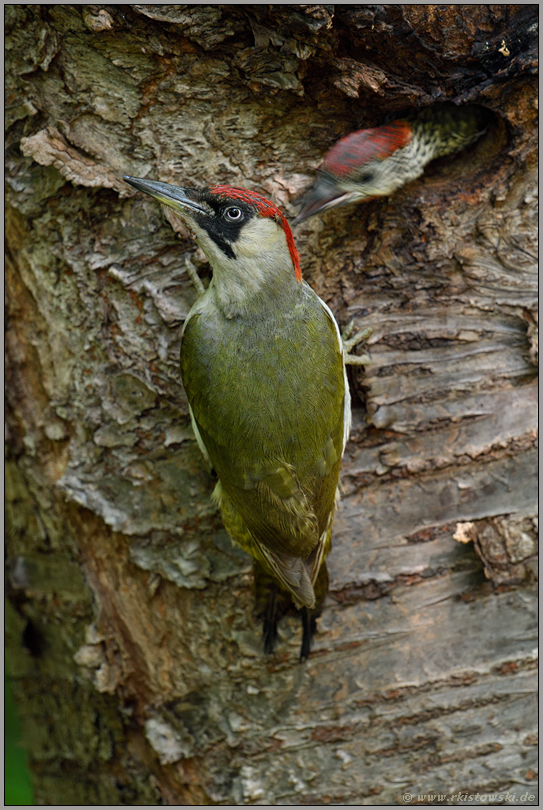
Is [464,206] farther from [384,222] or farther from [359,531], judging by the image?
[359,531]

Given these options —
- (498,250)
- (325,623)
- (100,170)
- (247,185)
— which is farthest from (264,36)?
(325,623)

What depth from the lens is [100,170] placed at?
7.11ft

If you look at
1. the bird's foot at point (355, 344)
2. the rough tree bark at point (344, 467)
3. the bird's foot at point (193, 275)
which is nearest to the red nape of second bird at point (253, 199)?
the rough tree bark at point (344, 467)

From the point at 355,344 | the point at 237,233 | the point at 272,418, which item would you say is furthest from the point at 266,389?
the point at 237,233

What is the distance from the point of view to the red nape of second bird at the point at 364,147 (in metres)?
2.31

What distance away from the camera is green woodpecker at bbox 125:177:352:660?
2.18 meters

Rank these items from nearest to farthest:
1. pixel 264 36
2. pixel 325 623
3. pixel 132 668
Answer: pixel 264 36
pixel 325 623
pixel 132 668

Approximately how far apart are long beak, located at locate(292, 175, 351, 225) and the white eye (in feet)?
0.83

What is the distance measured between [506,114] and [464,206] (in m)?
0.34

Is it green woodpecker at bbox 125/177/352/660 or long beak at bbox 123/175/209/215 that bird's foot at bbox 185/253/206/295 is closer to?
green woodpecker at bbox 125/177/352/660

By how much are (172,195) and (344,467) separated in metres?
1.13

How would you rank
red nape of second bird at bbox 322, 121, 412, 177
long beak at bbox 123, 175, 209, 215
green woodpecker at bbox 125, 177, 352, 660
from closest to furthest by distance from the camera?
long beak at bbox 123, 175, 209, 215
green woodpecker at bbox 125, 177, 352, 660
red nape of second bird at bbox 322, 121, 412, 177

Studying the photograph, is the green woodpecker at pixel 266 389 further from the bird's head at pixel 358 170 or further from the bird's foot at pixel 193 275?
the bird's head at pixel 358 170

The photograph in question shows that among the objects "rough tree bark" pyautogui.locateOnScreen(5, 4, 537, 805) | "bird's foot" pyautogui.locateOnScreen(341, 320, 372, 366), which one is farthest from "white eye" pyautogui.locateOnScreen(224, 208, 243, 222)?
"bird's foot" pyautogui.locateOnScreen(341, 320, 372, 366)
